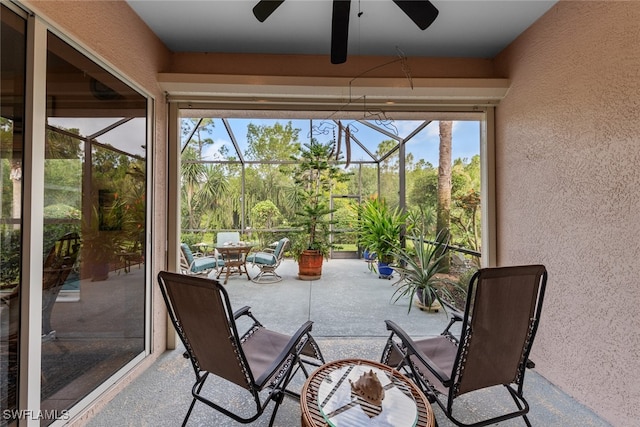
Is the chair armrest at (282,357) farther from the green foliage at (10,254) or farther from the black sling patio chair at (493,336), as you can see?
the green foliage at (10,254)

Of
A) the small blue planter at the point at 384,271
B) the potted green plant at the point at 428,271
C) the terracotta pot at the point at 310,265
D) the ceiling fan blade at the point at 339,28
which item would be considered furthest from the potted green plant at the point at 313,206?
the ceiling fan blade at the point at 339,28

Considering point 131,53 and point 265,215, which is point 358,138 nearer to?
point 265,215

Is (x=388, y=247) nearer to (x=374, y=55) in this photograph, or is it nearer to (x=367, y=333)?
(x=367, y=333)

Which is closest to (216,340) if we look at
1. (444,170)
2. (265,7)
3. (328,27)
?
(265,7)

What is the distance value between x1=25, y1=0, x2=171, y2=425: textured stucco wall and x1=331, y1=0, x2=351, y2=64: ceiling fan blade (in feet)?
5.26

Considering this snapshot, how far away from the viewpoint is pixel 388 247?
5039 millimetres

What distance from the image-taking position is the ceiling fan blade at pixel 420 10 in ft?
5.05

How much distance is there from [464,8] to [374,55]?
0.85 meters

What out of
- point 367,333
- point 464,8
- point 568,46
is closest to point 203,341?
point 367,333

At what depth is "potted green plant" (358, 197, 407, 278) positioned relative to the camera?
503 cm

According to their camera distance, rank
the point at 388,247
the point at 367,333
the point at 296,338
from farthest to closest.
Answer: the point at 388,247 < the point at 367,333 < the point at 296,338

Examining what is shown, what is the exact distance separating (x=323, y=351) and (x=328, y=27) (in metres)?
3.00

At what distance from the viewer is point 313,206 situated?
5902 millimetres

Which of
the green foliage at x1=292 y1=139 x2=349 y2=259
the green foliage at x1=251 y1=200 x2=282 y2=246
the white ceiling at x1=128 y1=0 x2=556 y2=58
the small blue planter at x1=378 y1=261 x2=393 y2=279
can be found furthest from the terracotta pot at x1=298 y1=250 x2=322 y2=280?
the white ceiling at x1=128 y1=0 x2=556 y2=58
